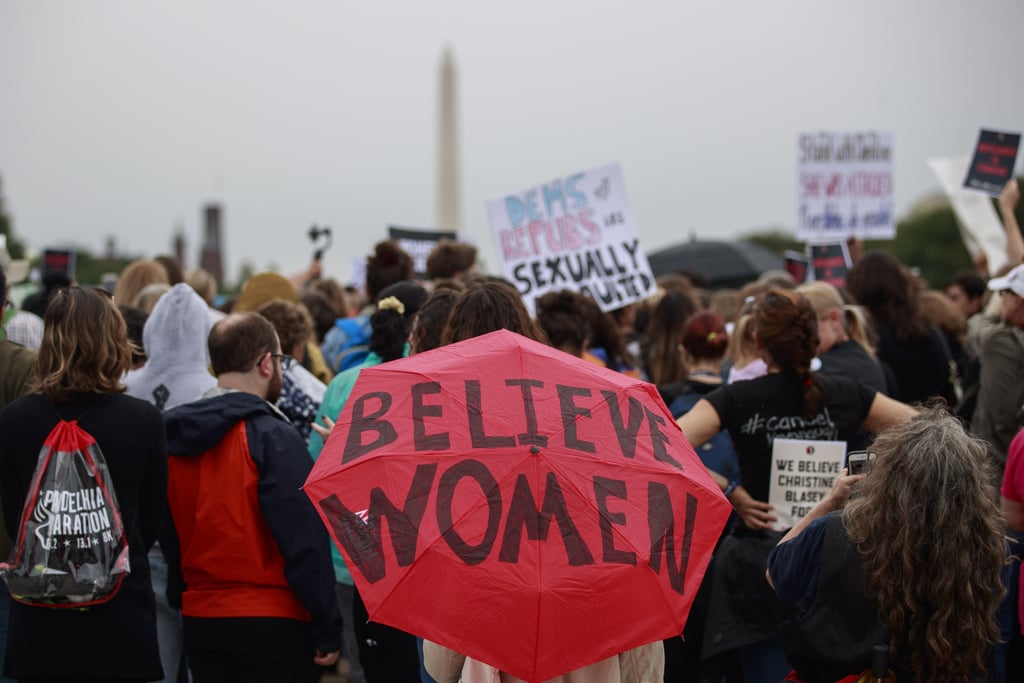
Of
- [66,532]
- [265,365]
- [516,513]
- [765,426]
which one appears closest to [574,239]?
[765,426]

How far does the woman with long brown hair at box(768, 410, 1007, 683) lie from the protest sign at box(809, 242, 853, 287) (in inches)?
262

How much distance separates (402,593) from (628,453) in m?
0.72

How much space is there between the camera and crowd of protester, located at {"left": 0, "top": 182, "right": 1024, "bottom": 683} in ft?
9.64

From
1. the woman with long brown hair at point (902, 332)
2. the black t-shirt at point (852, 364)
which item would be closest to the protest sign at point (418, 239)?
the woman with long brown hair at point (902, 332)

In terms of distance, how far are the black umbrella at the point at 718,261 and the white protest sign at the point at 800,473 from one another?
8.88 metres

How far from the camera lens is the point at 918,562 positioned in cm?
290

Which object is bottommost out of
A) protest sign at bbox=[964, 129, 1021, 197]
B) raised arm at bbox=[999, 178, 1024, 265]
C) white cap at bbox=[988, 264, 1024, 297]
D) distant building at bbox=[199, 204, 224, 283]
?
distant building at bbox=[199, 204, 224, 283]

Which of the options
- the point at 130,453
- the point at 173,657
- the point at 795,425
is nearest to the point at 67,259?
the point at 173,657

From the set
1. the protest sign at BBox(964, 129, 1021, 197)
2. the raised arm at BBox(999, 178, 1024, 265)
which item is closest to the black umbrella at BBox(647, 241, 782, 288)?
the protest sign at BBox(964, 129, 1021, 197)

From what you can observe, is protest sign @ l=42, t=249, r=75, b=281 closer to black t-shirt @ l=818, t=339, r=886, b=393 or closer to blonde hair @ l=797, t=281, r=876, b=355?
blonde hair @ l=797, t=281, r=876, b=355

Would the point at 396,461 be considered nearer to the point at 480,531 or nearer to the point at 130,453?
the point at 480,531

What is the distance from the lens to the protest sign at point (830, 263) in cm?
955

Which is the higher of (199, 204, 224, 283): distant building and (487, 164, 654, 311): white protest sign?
(487, 164, 654, 311): white protest sign

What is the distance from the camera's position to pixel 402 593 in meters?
2.73
